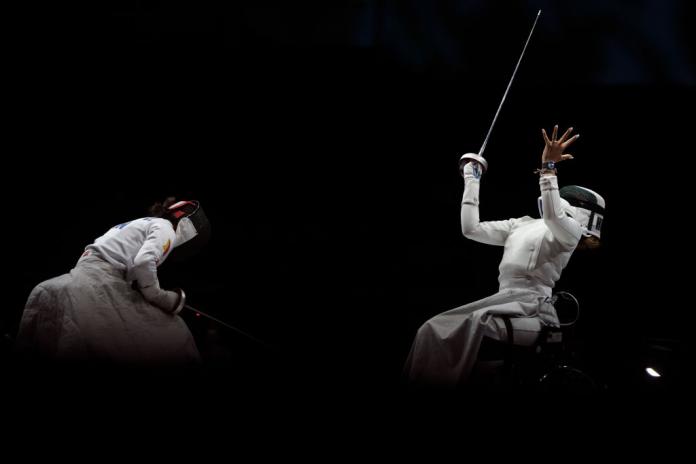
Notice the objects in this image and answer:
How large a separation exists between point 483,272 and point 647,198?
38.0 inches

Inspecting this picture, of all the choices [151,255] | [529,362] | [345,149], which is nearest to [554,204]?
[529,362]

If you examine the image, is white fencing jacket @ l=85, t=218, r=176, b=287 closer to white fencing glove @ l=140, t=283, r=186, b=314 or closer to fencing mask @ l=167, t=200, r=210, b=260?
white fencing glove @ l=140, t=283, r=186, b=314

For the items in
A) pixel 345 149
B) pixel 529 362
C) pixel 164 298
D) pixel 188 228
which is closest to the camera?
pixel 529 362

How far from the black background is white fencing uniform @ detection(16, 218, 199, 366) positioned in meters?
0.58

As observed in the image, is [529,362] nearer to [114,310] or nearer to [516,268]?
[516,268]

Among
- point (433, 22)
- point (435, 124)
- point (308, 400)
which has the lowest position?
point (308, 400)

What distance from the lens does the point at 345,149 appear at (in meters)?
3.36

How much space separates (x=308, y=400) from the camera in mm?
1754

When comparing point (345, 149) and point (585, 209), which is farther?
point (345, 149)

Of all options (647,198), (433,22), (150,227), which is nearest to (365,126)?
(433,22)

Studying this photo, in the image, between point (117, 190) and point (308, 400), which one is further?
point (117, 190)

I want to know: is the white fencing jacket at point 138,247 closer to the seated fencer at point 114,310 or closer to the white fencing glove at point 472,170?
the seated fencer at point 114,310

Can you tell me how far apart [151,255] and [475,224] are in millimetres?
1377

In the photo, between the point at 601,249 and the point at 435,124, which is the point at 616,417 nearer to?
the point at 601,249
